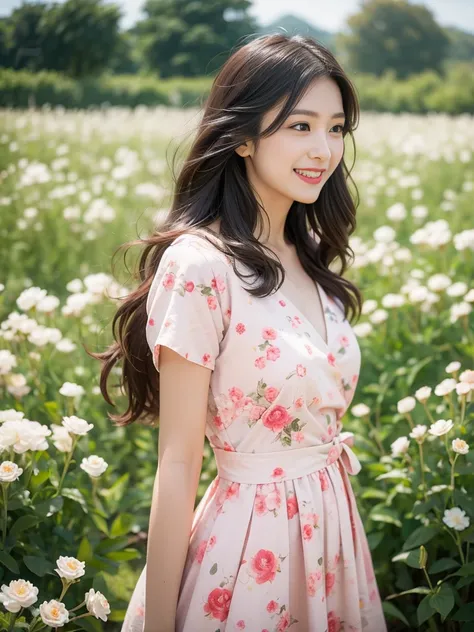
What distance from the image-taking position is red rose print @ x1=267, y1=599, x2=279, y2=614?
4.47 feet

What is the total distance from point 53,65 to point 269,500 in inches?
97.4

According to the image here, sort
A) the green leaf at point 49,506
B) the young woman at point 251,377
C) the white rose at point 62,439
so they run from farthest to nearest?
the white rose at point 62,439 < the green leaf at point 49,506 < the young woman at point 251,377

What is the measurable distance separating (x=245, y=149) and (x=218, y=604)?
0.97 m

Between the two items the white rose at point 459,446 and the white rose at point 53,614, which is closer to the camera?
the white rose at point 53,614

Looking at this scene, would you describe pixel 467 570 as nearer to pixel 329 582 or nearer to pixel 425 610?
pixel 425 610

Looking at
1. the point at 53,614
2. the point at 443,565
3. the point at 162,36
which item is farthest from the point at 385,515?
the point at 162,36

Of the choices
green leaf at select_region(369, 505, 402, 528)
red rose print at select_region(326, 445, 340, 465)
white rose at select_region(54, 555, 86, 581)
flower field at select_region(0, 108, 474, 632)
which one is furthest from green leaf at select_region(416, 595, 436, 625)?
white rose at select_region(54, 555, 86, 581)

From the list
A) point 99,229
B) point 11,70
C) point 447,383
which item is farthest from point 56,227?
point 447,383

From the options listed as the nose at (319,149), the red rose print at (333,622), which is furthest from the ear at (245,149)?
the red rose print at (333,622)

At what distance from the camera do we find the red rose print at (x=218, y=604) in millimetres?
1363

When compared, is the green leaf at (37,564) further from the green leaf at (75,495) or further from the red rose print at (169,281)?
the red rose print at (169,281)

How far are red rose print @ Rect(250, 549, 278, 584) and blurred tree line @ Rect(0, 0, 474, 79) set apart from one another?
183 centimetres

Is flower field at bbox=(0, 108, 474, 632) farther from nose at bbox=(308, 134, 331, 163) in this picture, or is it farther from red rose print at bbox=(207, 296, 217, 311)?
nose at bbox=(308, 134, 331, 163)

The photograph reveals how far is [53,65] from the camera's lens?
122 inches
